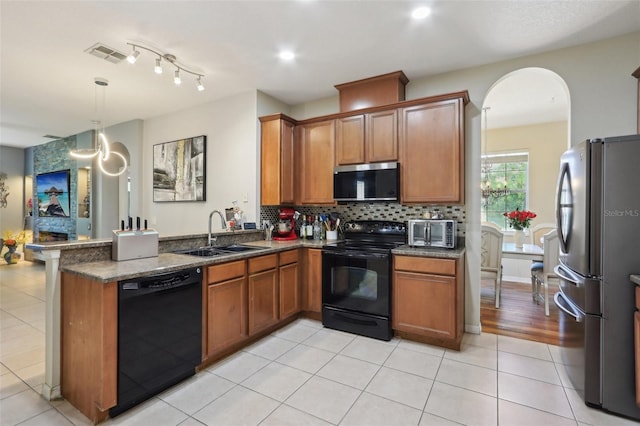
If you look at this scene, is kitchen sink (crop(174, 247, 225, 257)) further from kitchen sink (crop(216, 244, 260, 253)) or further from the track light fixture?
the track light fixture

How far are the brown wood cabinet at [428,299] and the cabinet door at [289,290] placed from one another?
1095 mm

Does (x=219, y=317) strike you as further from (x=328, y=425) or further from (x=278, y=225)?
(x=278, y=225)

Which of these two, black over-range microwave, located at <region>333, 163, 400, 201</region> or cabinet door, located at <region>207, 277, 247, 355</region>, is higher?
black over-range microwave, located at <region>333, 163, 400, 201</region>

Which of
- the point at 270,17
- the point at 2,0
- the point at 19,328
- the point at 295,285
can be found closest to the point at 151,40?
the point at 2,0

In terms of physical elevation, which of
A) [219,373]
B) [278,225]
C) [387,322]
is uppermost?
[278,225]

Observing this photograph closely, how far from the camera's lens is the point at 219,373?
2.35 meters

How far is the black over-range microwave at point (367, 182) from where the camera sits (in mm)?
3225

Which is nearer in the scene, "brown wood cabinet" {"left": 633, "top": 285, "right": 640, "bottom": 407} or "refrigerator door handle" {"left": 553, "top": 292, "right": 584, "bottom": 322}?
"brown wood cabinet" {"left": 633, "top": 285, "right": 640, "bottom": 407}

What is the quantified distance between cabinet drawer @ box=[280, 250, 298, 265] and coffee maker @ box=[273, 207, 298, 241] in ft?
1.41

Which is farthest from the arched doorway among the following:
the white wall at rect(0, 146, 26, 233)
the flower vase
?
the white wall at rect(0, 146, 26, 233)

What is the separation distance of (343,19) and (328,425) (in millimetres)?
2896

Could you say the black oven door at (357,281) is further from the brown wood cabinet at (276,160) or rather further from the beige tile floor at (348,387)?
the brown wood cabinet at (276,160)

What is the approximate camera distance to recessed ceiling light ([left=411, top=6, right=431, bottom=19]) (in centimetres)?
227

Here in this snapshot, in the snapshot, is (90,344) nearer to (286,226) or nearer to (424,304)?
(286,226)
